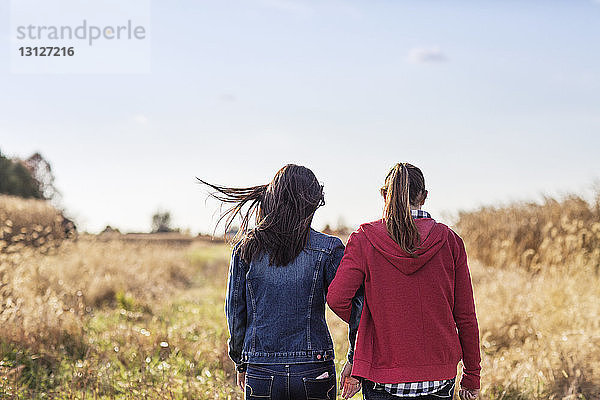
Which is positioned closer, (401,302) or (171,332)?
(401,302)

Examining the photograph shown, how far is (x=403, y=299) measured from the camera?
101 inches

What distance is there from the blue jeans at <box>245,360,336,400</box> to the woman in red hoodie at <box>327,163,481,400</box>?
17 cm

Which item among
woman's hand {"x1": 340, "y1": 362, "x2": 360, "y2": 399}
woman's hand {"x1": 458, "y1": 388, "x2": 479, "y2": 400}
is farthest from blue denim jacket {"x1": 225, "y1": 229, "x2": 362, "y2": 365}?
woman's hand {"x1": 458, "y1": 388, "x2": 479, "y2": 400}

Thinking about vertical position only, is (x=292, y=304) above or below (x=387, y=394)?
above

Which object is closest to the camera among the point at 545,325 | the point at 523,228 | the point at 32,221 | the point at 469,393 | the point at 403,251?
the point at 403,251

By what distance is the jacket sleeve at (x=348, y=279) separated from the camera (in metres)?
2.59

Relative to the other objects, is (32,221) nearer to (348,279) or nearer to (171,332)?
(171,332)

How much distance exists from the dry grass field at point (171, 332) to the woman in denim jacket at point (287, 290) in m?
1.53

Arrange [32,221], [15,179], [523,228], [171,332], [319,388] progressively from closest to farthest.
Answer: [319,388] < [171,332] < [523,228] < [32,221] < [15,179]

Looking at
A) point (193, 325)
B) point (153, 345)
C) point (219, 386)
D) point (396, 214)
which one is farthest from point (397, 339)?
point (193, 325)

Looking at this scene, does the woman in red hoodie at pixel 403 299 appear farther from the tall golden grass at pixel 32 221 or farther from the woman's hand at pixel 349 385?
the tall golden grass at pixel 32 221

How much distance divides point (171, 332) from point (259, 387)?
3.63 meters

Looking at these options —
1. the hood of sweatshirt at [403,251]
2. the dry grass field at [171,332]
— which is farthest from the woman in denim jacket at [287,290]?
the dry grass field at [171,332]

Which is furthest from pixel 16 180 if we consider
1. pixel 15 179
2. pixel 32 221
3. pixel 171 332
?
pixel 171 332
